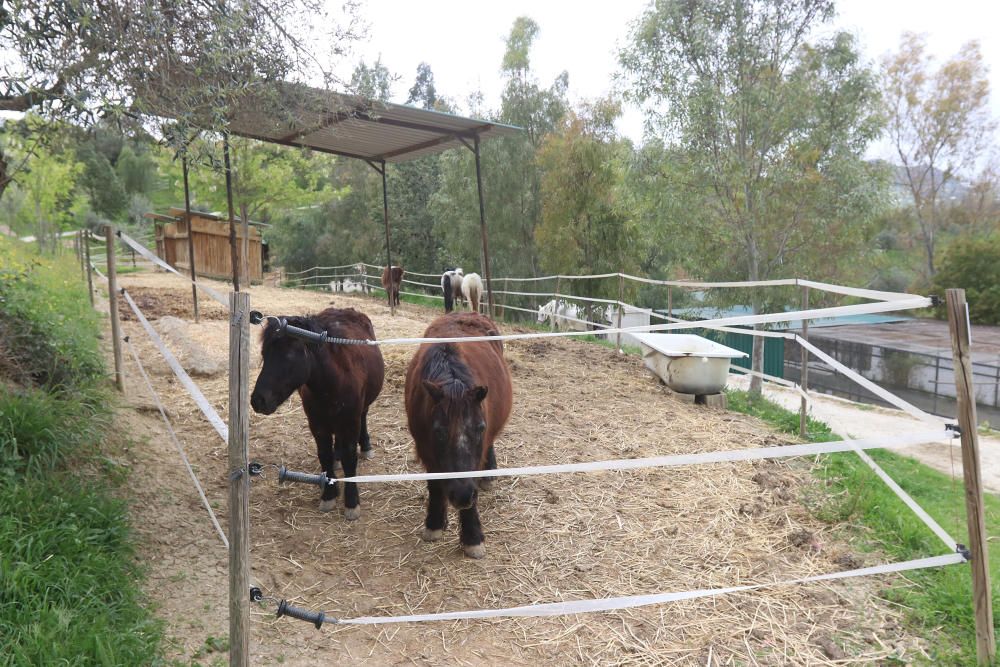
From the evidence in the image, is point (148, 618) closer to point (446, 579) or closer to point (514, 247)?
point (446, 579)

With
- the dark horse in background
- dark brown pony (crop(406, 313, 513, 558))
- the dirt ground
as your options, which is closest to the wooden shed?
the dirt ground

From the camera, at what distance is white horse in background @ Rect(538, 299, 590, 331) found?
42.1 ft

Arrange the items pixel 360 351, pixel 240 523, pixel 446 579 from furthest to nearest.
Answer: pixel 360 351 → pixel 446 579 → pixel 240 523

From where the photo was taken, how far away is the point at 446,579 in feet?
10.1

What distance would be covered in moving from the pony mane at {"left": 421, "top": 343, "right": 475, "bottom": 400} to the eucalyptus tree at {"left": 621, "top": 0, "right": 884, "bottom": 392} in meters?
6.03

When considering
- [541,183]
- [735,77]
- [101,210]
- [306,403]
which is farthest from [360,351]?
[101,210]

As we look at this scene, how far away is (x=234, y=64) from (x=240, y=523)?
2.84 m

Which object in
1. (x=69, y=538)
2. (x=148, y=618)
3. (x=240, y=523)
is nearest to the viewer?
(x=240, y=523)

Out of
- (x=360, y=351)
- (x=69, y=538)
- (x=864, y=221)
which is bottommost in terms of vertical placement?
(x=69, y=538)

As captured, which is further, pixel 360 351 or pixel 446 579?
pixel 360 351

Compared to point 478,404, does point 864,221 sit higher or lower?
higher

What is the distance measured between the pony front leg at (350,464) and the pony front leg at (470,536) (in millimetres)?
768

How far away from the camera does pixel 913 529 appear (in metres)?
3.49

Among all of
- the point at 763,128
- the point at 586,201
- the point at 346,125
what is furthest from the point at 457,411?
the point at 586,201
